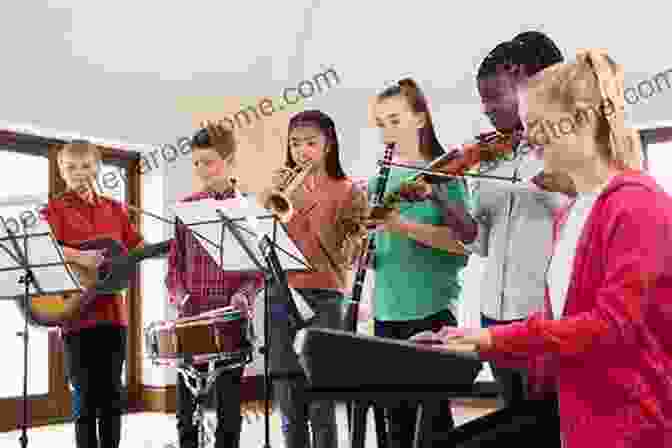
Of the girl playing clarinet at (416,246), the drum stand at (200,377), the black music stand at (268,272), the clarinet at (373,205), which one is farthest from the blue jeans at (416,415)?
the drum stand at (200,377)

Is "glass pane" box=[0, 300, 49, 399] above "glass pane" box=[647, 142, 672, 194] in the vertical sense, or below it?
below

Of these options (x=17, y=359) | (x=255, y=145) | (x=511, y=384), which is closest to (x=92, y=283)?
(x=511, y=384)

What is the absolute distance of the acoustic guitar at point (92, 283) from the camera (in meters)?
2.88

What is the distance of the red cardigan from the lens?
101cm

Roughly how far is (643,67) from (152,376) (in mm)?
4251

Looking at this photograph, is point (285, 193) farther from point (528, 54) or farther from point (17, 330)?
point (17, 330)

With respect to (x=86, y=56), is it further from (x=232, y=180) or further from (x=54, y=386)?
(x=232, y=180)

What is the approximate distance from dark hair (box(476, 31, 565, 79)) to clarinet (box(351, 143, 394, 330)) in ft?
1.61

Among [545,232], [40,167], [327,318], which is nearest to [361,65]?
[40,167]

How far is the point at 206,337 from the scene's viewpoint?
2754 millimetres

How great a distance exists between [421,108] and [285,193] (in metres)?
0.56

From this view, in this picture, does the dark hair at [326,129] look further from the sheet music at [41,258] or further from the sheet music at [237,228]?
the sheet music at [41,258]

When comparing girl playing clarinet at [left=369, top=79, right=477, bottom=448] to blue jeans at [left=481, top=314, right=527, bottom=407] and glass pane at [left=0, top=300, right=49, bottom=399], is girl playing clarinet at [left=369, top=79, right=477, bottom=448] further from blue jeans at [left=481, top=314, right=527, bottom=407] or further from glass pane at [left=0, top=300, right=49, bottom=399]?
glass pane at [left=0, top=300, right=49, bottom=399]

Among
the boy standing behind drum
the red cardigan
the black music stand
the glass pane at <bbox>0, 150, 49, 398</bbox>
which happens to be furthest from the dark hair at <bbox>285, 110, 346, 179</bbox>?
the glass pane at <bbox>0, 150, 49, 398</bbox>
